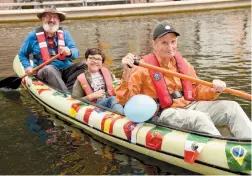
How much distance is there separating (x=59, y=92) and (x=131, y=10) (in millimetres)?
14679

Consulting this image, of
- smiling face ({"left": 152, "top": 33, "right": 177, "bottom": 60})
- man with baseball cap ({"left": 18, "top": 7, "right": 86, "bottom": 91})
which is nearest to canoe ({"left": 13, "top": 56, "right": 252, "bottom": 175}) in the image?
smiling face ({"left": 152, "top": 33, "right": 177, "bottom": 60})

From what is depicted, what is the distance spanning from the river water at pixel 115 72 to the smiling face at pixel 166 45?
3.68 ft

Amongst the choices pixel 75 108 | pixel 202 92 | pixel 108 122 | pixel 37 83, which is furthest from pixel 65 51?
pixel 202 92

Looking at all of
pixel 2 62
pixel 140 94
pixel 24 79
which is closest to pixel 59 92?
pixel 24 79

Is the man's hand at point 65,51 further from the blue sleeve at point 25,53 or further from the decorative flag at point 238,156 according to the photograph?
the decorative flag at point 238,156

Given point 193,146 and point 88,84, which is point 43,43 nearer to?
point 88,84

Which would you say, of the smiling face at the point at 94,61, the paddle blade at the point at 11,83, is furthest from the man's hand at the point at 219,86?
the paddle blade at the point at 11,83

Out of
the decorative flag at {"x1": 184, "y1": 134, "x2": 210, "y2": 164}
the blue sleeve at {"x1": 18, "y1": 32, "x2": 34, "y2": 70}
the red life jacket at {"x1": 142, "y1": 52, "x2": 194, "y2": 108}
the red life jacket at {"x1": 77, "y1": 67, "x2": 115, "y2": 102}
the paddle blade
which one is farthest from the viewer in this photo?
the paddle blade

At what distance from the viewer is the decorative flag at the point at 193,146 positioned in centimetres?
361

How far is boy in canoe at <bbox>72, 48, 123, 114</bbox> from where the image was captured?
5.29m

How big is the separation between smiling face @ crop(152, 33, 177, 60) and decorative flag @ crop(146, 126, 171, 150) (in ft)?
2.47

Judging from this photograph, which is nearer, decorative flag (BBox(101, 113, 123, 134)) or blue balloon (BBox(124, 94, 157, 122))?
blue balloon (BBox(124, 94, 157, 122))

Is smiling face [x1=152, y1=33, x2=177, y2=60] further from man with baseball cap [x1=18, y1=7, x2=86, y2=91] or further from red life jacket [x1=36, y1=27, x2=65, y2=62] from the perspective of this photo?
red life jacket [x1=36, y1=27, x2=65, y2=62]

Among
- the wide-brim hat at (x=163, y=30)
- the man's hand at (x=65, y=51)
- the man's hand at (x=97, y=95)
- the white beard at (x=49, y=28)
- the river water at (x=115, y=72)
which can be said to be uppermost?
the wide-brim hat at (x=163, y=30)
